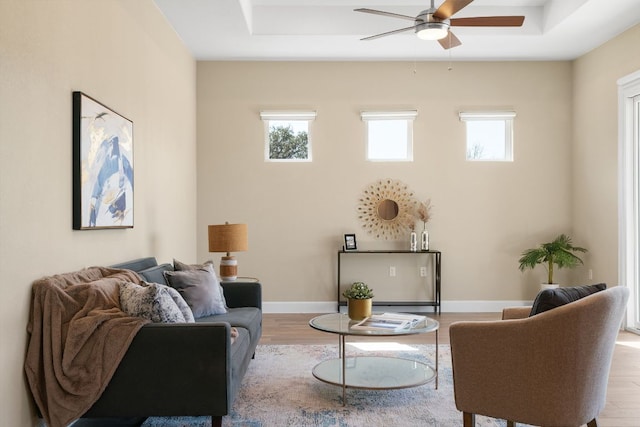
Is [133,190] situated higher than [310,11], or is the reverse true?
[310,11]

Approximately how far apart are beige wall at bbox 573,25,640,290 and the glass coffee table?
299 cm

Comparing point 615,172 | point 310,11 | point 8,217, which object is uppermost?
point 310,11

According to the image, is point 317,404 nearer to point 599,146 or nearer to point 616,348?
point 616,348

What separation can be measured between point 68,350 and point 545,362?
2.12 meters

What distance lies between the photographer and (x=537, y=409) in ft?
8.38

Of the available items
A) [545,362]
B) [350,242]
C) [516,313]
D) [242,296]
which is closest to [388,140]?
[350,242]

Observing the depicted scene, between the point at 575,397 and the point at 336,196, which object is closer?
the point at 575,397

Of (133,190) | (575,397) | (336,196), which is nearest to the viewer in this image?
(575,397)

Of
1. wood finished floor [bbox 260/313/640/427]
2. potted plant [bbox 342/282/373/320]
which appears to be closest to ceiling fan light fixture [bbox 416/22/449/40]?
potted plant [bbox 342/282/373/320]

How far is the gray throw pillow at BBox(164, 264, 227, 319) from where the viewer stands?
400 cm

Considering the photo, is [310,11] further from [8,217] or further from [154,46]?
[8,217]

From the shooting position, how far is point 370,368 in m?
3.94

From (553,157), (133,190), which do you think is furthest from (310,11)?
(553,157)

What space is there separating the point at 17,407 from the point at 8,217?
2.78 ft
